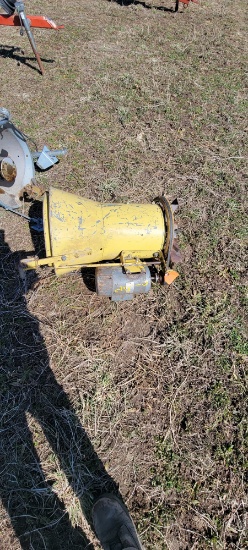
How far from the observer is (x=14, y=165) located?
3756 millimetres

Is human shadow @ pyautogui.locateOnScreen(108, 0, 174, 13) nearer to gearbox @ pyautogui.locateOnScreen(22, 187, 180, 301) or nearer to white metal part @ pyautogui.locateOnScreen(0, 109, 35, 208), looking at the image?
white metal part @ pyautogui.locateOnScreen(0, 109, 35, 208)

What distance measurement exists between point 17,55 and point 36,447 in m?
6.34

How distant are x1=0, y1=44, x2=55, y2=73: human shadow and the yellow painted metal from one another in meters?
4.25

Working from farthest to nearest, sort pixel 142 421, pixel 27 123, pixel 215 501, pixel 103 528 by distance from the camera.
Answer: pixel 27 123 → pixel 142 421 → pixel 215 501 → pixel 103 528

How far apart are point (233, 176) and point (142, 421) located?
3.19 m

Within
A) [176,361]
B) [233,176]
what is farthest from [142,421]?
[233,176]

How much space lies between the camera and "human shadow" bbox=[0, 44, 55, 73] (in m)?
5.99

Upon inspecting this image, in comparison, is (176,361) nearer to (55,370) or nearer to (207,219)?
(55,370)

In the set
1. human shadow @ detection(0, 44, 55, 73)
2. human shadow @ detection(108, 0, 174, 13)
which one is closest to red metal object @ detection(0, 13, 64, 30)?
human shadow @ detection(0, 44, 55, 73)

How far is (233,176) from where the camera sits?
445 cm

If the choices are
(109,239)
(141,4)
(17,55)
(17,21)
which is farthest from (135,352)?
(141,4)

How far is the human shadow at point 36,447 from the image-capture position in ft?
7.68

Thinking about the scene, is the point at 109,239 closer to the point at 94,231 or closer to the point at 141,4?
the point at 94,231

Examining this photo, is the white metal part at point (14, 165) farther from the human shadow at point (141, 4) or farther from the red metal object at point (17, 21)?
the human shadow at point (141, 4)
